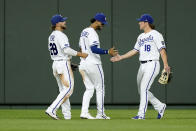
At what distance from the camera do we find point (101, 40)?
71.8ft

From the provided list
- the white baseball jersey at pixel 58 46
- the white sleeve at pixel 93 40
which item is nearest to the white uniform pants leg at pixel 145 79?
the white sleeve at pixel 93 40

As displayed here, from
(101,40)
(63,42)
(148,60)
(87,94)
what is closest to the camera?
(63,42)

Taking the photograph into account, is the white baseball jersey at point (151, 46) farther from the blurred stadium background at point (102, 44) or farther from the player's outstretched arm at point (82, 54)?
the blurred stadium background at point (102, 44)

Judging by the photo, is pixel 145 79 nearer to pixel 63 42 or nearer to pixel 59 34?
pixel 63 42

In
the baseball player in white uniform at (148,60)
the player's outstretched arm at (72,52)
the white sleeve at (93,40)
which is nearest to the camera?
the player's outstretched arm at (72,52)

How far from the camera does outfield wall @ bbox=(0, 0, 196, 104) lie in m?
21.8

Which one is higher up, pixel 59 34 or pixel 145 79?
pixel 59 34

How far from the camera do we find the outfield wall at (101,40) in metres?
21.8

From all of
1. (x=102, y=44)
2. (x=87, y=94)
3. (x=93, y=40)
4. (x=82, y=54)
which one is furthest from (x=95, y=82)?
(x=102, y=44)

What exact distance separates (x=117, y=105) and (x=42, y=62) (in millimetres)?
2765

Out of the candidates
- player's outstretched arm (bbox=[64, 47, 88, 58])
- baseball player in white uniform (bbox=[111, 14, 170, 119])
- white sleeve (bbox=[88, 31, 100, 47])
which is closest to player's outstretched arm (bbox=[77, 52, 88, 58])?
player's outstretched arm (bbox=[64, 47, 88, 58])

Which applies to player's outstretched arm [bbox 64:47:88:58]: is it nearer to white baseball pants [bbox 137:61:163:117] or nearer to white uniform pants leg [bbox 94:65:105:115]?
white uniform pants leg [bbox 94:65:105:115]

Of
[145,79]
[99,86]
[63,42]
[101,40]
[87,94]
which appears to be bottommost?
[87,94]

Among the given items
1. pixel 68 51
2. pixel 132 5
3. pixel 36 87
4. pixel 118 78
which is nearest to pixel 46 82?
pixel 36 87
